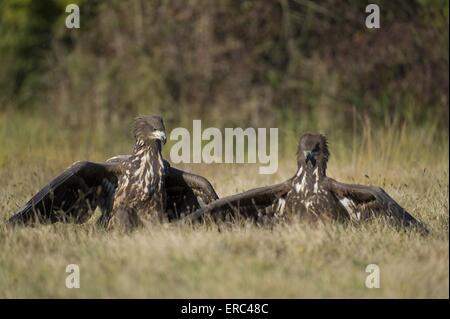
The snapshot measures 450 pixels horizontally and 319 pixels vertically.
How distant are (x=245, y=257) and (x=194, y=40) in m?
10.0

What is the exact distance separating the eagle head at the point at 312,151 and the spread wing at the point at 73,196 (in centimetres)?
157

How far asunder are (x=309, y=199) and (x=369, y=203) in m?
0.50

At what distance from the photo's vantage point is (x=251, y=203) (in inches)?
290

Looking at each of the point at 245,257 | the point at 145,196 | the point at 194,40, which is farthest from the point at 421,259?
the point at 194,40

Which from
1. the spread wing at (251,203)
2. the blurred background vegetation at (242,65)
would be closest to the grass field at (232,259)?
the spread wing at (251,203)

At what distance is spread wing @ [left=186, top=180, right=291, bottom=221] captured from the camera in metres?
7.03

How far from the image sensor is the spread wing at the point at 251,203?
703 centimetres
